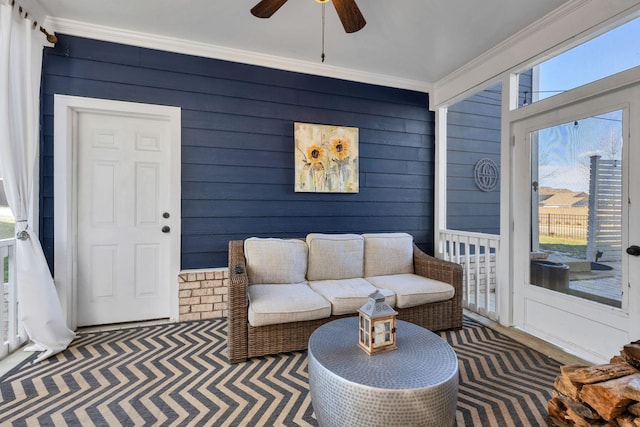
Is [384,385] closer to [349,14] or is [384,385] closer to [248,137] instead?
[349,14]

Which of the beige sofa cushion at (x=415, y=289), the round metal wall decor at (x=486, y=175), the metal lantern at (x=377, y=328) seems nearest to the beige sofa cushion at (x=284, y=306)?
the beige sofa cushion at (x=415, y=289)

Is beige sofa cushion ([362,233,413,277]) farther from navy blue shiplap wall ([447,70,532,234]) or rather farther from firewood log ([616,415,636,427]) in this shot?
firewood log ([616,415,636,427])

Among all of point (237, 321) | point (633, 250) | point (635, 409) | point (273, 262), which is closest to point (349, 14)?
point (273, 262)

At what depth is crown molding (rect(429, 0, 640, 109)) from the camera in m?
2.17

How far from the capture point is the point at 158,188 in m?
2.98

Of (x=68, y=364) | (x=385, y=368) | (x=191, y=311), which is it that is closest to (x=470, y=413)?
(x=385, y=368)

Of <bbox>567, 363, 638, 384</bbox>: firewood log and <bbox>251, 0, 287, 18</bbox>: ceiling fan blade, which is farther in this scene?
<bbox>251, 0, 287, 18</bbox>: ceiling fan blade

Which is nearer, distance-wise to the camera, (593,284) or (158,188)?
(593,284)

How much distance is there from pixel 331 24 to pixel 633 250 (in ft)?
9.14

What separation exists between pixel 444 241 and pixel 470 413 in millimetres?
2331

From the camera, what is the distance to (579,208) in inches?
93.8

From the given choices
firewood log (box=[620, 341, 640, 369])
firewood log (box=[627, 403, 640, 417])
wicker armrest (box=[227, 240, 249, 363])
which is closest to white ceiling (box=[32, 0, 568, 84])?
wicker armrest (box=[227, 240, 249, 363])

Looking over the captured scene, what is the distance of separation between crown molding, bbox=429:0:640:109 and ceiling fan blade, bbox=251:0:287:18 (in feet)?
7.07

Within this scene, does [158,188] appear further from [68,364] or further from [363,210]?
[363,210]
